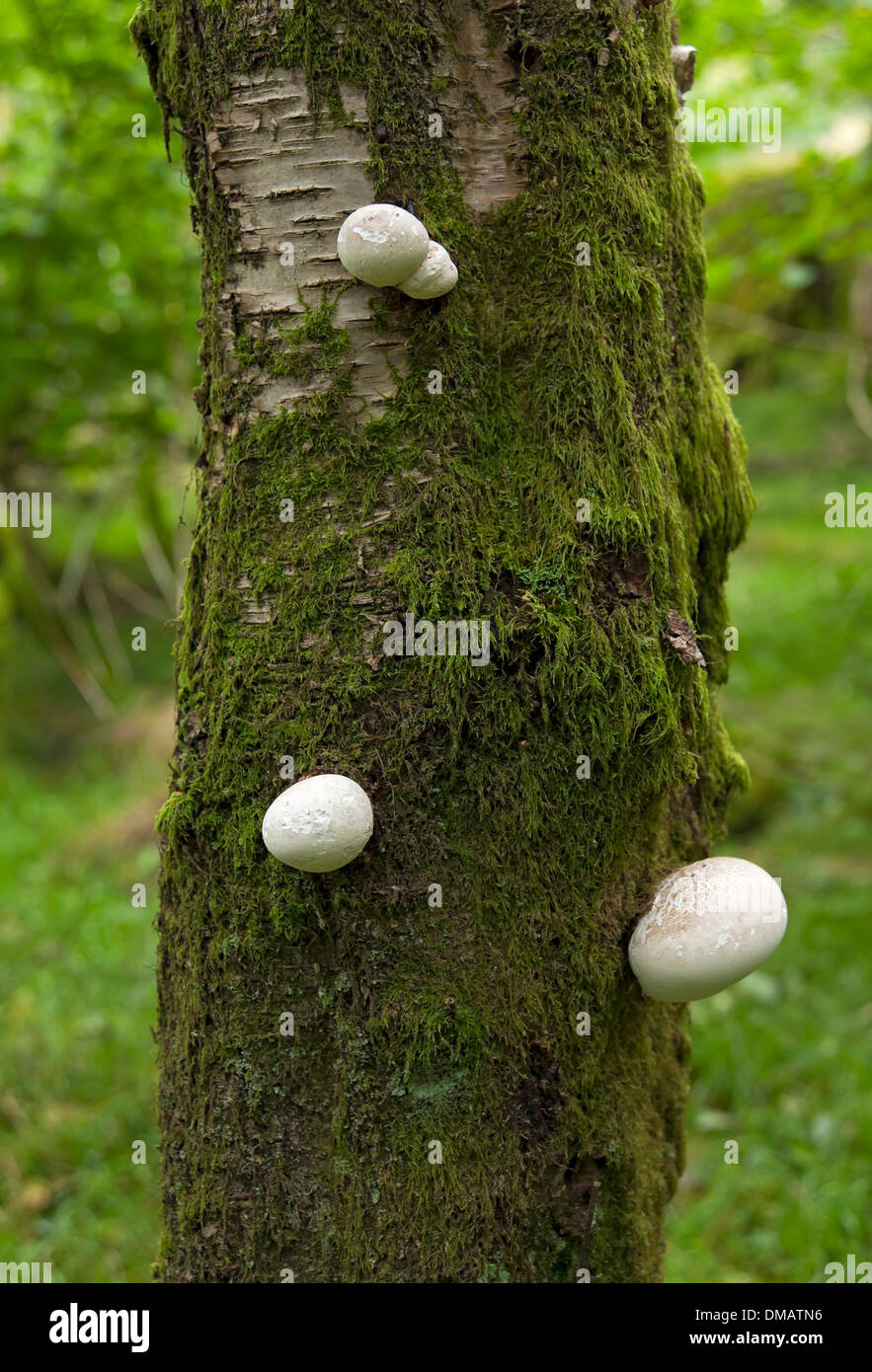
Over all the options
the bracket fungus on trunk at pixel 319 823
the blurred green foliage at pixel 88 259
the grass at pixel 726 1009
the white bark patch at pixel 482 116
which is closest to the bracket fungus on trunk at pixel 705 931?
the bracket fungus on trunk at pixel 319 823

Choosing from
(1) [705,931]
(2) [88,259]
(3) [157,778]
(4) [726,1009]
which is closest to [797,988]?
(4) [726,1009]

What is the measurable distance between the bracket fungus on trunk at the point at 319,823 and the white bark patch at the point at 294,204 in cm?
67

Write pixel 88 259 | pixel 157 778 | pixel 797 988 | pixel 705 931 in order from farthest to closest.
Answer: pixel 157 778, pixel 88 259, pixel 797 988, pixel 705 931

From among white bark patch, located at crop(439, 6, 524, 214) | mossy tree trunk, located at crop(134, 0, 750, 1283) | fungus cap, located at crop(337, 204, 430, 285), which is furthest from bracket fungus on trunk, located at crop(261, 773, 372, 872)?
white bark patch, located at crop(439, 6, 524, 214)

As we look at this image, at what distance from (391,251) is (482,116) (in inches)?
15.7

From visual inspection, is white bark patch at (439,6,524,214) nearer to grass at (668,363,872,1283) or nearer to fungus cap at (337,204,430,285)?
fungus cap at (337,204,430,285)

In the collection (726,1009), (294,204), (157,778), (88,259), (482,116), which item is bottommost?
(726,1009)

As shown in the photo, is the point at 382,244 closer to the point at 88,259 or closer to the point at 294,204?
the point at 294,204

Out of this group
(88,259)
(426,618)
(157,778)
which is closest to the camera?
(426,618)

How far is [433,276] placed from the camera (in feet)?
5.30

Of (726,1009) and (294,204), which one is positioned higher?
(294,204)

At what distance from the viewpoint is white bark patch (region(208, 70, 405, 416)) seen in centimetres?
166

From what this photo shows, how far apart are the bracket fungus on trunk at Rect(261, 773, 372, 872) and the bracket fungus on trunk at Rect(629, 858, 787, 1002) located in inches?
23.5

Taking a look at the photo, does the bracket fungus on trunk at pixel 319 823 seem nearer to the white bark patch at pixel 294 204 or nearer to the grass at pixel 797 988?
the white bark patch at pixel 294 204
